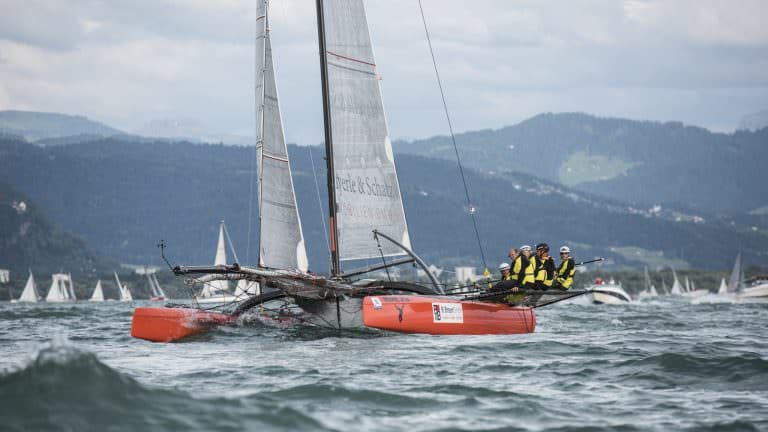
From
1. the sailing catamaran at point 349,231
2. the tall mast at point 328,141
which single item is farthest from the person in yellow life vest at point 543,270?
the tall mast at point 328,141

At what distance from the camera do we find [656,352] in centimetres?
2331

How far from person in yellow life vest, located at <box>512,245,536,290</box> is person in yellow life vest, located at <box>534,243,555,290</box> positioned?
279 millimetres

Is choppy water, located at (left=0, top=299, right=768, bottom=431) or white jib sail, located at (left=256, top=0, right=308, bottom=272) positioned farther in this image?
white jib sail, located at (left=256, top=0, right=308, bottom=272)

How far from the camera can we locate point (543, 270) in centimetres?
2756

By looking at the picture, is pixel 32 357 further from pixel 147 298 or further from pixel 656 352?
pixel 147 298

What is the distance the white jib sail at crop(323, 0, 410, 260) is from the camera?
28.0m

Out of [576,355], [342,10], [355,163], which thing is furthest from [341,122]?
[576,355]

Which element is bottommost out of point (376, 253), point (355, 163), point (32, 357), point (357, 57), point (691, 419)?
point (691, 419)

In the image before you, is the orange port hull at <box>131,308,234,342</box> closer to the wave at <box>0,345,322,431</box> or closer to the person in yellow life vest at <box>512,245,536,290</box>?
the person in yellow life vest at <box>512,245,536,290</box>

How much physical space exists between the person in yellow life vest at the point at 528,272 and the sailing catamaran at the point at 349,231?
25.7 inches

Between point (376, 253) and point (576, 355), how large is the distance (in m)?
6.93

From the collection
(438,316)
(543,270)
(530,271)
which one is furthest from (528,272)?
(438,316)

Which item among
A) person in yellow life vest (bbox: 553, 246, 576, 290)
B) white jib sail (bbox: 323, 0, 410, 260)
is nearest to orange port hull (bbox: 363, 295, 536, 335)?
person in yellow life vest (bbox: 553, 246, 576, 290)

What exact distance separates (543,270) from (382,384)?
10.8m
